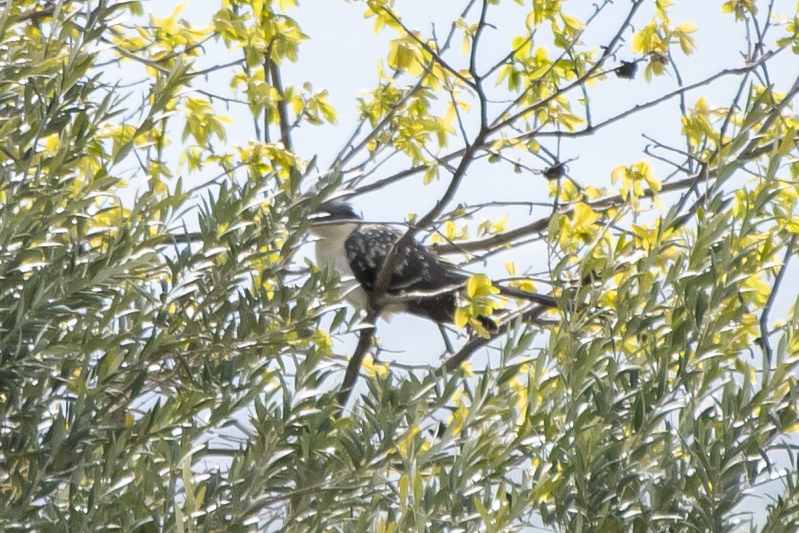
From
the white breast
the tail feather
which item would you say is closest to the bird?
the white breast

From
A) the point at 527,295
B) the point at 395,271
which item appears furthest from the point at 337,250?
the point at 527,295

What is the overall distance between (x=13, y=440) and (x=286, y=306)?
0.57 m

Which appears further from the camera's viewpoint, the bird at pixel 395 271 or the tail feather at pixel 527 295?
the bird at pixel 395 271

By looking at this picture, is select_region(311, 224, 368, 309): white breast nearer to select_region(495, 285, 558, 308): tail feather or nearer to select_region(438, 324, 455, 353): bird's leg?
select_region(438, 324, 455, 353): bird's leg

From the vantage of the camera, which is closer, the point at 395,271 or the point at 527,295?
the point at 527,295

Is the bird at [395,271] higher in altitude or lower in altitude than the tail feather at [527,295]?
higher

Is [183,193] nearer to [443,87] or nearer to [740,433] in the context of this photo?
[740,433]

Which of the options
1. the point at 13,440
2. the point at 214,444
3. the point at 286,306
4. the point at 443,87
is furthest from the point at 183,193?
the point at 443,87

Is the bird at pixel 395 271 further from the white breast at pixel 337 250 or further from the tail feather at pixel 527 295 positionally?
the tail feather at pixel 527 295

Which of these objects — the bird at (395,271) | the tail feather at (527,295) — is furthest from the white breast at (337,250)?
the tail feather at (527,295)

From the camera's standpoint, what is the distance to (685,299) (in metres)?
1.59

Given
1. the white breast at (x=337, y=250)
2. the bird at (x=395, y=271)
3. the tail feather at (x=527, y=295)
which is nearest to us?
the tail feather at (x=527, y=295)

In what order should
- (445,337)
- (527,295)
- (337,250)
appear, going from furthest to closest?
(337,250) → (445,337) → (527,295)

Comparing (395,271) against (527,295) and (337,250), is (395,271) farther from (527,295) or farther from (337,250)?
(527,295)
